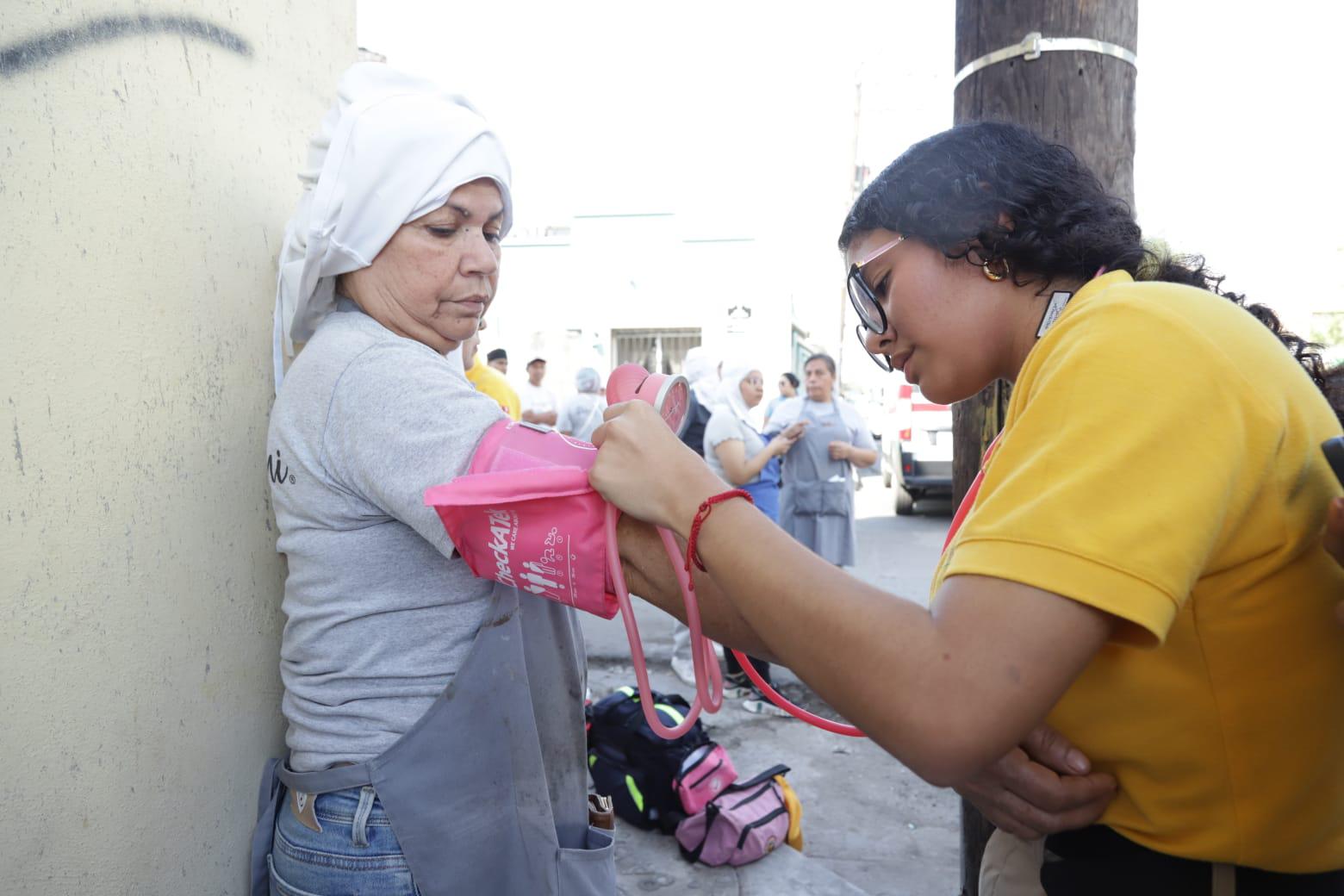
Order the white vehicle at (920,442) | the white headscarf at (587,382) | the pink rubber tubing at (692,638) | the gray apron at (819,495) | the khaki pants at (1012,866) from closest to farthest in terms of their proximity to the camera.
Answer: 1. the pink rubber tubing at (692,638)
2. the khaki pants at (1012,866)
3. the gray apron at (819,495)
4. the white headscarf at (587,382)
5. the white vehicle at (920,442)

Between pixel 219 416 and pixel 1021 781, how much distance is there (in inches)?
59.3

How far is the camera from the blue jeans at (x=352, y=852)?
1357 millimetres

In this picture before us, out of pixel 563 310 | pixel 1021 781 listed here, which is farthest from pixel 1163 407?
pixel 563 310

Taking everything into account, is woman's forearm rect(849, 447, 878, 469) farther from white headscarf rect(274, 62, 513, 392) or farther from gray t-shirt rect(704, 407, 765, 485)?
white headscarf rect(274, 62, 513, 392)

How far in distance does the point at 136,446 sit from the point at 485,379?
9.51 feet

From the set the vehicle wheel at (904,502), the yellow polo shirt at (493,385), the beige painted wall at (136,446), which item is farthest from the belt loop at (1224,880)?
the vehicle wheel at (904,502)

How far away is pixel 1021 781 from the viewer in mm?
1066

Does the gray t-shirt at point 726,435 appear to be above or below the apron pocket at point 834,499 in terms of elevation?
above

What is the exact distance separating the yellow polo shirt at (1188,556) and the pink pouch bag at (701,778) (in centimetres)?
280

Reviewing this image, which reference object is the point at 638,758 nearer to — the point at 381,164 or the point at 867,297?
the point at 867,297

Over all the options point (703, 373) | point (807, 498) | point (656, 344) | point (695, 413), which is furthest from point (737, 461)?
point (656, 344)

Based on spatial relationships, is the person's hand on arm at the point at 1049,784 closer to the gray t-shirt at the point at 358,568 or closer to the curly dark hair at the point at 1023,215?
the curly dark hair at the point at 1023,215

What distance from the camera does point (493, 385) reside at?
14.6ft

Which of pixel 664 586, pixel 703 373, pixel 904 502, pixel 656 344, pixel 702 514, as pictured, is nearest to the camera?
pixel 702 514
